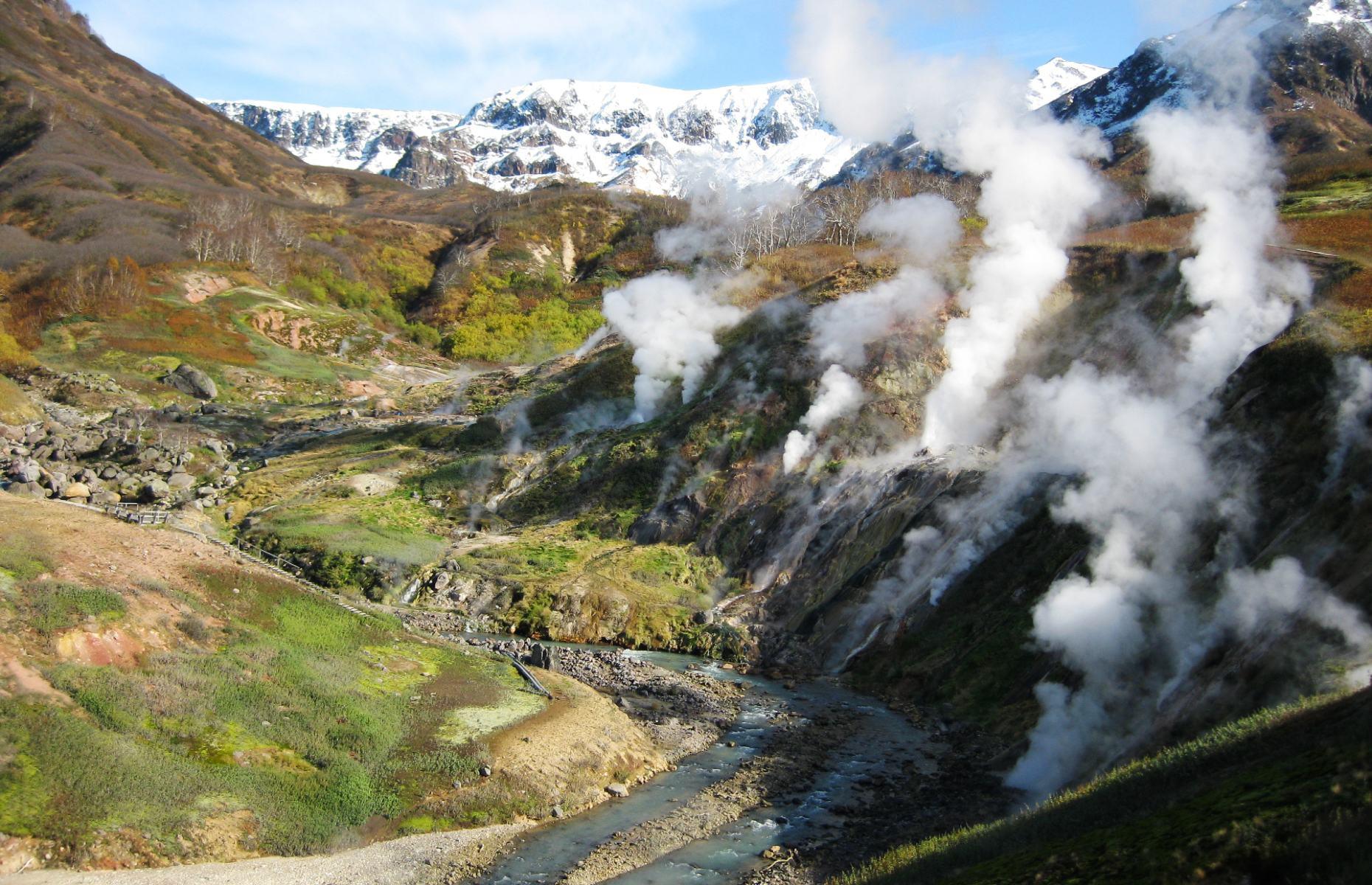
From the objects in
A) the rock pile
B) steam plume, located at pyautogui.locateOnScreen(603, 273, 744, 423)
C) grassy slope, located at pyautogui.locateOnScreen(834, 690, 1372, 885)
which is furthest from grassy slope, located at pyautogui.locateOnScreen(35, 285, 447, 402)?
grassy slope, located at pyautogui.locateOnScreen(834, 690, 1372, 885)

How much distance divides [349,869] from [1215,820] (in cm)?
1405

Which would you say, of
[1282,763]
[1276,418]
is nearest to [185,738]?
[1282,763]

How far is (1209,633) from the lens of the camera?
18.3 m

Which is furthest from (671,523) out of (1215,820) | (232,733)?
(1215,820)

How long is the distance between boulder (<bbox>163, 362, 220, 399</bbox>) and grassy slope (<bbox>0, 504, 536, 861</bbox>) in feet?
156

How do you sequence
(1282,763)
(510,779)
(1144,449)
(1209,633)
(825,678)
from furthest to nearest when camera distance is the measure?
(825,678) < (1144,449) < (510,779) < (1209,633) < (1282,763)

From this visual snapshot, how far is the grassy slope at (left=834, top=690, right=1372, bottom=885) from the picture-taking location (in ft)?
25.3

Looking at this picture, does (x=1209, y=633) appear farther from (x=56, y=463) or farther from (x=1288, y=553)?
Answer: (x=56, y=463)

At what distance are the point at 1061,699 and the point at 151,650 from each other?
20812mm

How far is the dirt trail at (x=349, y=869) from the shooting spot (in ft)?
47.3

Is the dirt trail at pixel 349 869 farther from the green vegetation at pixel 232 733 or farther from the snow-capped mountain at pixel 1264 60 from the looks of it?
the snow-capped mountain at pixel 1264 60

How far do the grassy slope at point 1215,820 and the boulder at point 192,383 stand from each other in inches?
2682

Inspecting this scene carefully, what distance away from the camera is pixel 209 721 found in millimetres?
19094

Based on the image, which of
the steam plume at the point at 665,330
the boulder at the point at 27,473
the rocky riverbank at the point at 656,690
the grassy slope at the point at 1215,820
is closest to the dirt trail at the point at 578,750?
the rocky riverbank at the point at 656,690
